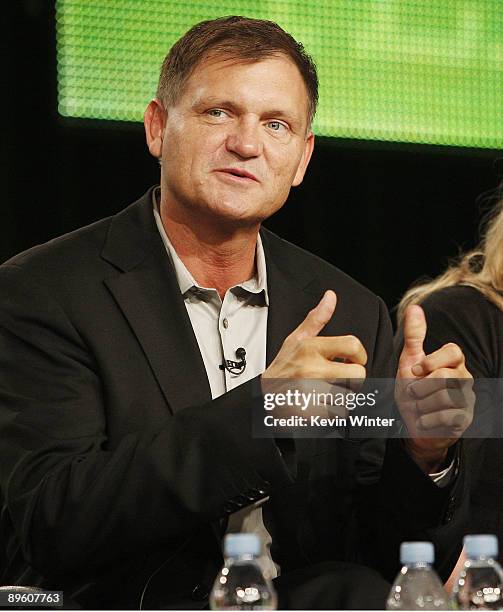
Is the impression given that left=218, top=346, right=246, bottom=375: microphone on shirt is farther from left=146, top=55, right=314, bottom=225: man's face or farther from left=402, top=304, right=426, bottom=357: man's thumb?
left=402, top=304, right=426, bottom=357: man's thumb

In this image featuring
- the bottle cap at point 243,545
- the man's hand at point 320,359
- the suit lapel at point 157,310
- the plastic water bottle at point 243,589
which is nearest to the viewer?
the bottle cap at point 243,545

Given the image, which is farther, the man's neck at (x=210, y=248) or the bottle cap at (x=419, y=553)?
the man's neck at (x=210, y=248)

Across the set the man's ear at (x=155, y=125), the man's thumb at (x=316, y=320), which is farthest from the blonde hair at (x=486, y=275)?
the man's thumb at (x=316, y=320)

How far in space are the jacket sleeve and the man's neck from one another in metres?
0.35

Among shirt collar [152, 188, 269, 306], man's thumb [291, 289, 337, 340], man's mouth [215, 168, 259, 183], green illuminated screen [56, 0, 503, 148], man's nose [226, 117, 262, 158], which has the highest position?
green illuminated screen [56, 0, 503, 148]

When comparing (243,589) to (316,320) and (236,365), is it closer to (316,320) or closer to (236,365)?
(316,320)

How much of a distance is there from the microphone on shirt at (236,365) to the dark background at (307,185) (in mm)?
1055

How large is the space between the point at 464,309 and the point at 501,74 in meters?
1.03

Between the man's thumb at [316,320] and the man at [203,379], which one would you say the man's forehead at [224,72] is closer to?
the man at [203,379]

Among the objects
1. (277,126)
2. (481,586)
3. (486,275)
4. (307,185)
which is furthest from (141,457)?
(307,185)

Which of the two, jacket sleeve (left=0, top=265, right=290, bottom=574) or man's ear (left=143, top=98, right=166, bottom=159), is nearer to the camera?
jacket sleeve (left=0, top=265, right=290, bottom=574)

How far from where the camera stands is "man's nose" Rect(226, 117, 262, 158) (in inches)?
85.8

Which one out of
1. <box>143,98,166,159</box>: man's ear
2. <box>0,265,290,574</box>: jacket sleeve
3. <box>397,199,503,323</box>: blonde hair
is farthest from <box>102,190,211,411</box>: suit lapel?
<box>397,199,503,323</box>: blonde hair

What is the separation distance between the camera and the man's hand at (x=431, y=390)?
182cm
